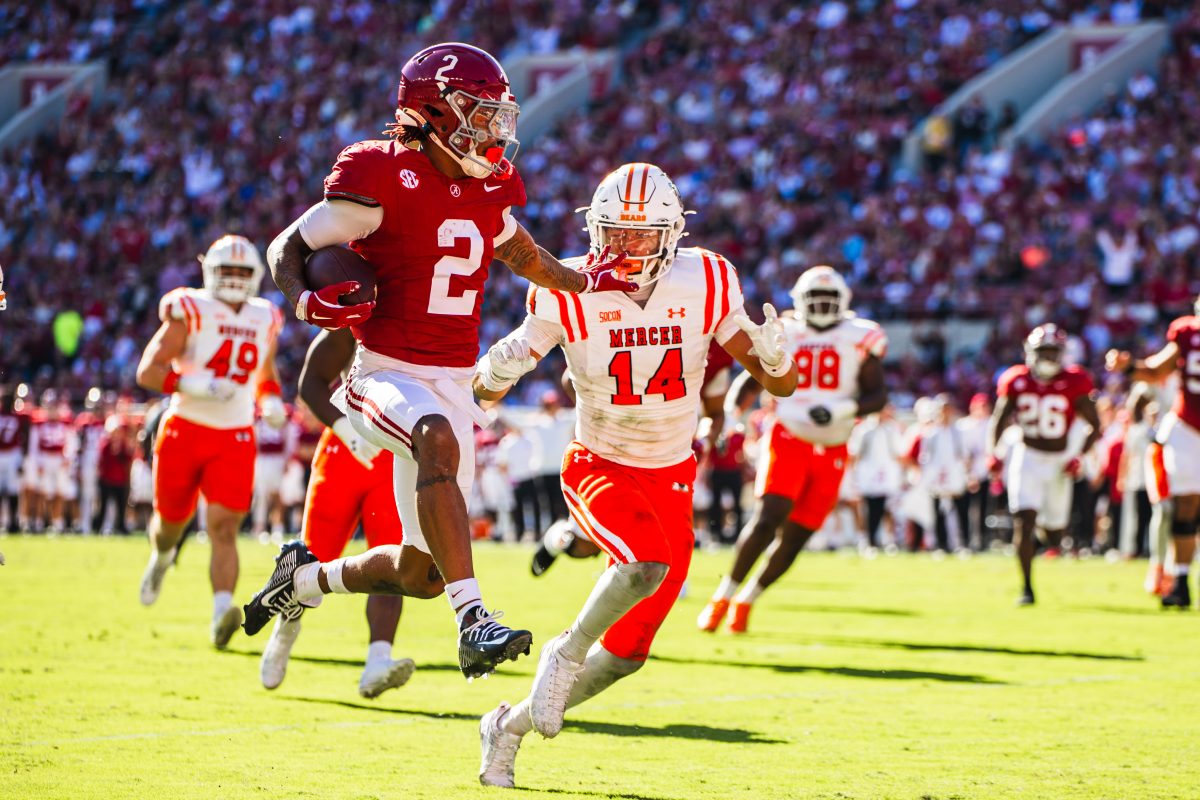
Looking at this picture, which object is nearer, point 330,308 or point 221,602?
point 330,308

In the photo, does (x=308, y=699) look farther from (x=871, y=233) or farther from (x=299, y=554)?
(x=871, y=233)

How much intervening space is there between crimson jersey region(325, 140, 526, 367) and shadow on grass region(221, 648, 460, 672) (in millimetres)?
3144

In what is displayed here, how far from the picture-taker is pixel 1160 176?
2397 cm

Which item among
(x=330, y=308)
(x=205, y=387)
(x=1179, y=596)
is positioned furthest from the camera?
(x=1179, y=596)

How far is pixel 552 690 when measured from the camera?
215 inches

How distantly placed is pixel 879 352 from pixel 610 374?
17.0 ft

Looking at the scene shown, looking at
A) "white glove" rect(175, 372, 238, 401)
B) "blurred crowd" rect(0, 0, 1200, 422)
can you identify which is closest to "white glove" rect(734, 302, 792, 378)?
"white glove" rect(175, 372, 238, 401)

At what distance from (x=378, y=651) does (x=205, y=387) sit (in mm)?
2736

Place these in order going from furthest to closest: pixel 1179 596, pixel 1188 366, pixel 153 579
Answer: pixel 1179 596
pixel 1188 366
pixel 153 579

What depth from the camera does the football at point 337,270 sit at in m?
5.52

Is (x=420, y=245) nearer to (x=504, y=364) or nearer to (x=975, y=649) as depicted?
(x=504, y=364)

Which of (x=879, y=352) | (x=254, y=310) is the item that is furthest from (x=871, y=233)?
(x=254, y=310)

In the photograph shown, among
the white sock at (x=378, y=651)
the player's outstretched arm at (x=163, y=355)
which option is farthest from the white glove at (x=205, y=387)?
the white sock at (x=378, y=651)

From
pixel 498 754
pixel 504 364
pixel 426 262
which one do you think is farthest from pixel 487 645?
pixel 426 262
